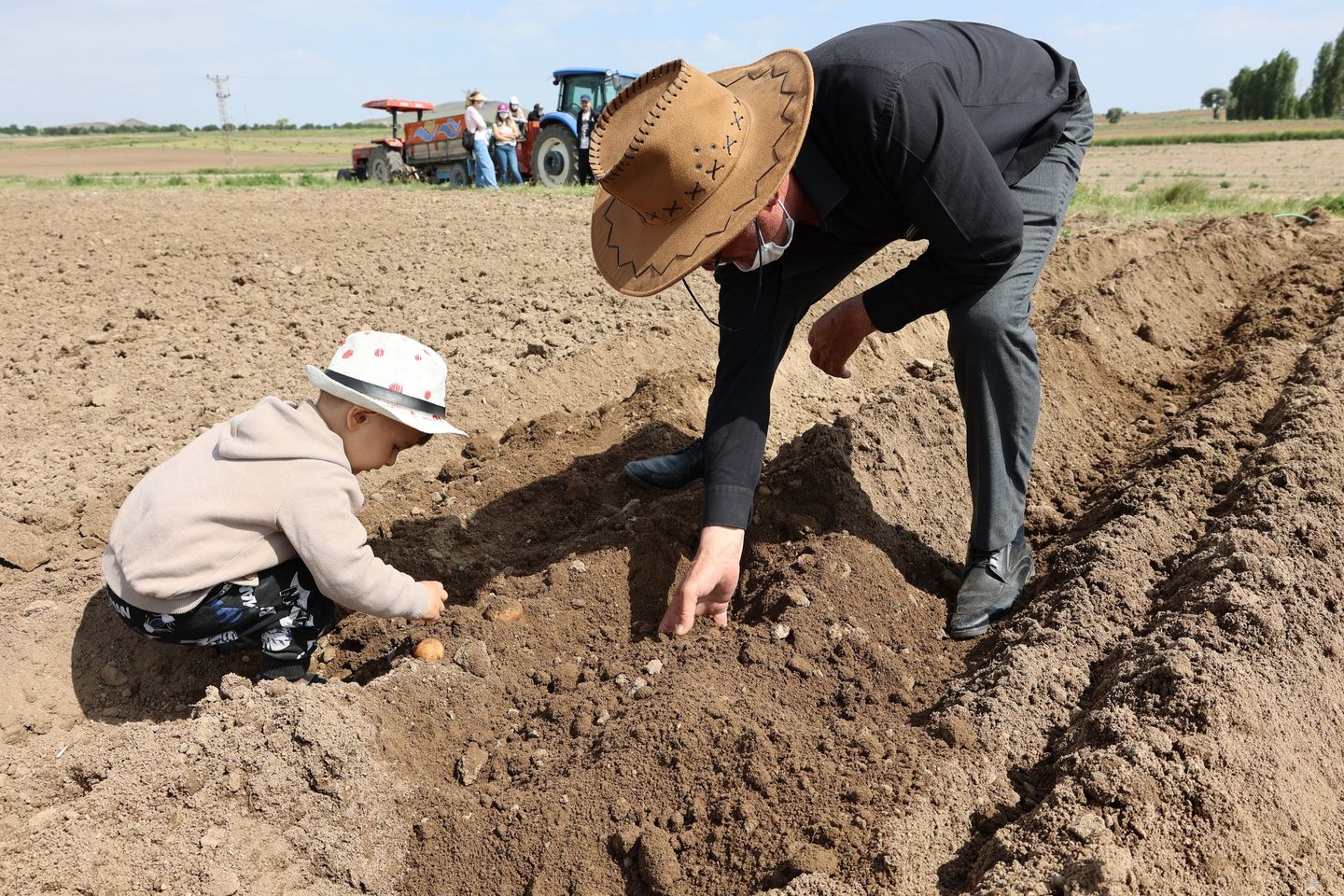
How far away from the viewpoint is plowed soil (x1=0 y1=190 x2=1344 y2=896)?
2.04 m

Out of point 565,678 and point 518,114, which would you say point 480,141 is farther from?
point 565,678

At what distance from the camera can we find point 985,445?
9.23 ft

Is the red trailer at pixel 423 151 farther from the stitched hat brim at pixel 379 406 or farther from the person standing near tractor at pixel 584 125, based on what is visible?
the stitched hat brim at pixel 379 406

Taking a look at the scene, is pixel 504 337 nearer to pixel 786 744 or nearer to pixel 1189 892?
pixel 786 744

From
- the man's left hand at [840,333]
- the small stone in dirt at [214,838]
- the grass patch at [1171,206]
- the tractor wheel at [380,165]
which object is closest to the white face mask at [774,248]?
the man's left hand at [840,333]

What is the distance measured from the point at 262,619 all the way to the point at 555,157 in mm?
13692

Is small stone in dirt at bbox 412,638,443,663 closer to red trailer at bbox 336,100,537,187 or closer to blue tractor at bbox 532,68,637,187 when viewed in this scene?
blue tractor at bbox 532,68,637,187

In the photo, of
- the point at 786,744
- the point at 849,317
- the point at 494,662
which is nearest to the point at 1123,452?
the point at 849,317

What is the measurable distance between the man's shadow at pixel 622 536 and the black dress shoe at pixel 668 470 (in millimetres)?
44

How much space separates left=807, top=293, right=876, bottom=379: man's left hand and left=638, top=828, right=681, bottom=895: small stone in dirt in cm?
139

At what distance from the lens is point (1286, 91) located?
5644 centimetres

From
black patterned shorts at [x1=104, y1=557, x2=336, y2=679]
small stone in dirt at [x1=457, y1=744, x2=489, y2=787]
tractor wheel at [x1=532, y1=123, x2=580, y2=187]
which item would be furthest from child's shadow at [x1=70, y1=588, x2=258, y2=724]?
tractor wheel at [x1=532, y1=123, x2=580, y2=187]

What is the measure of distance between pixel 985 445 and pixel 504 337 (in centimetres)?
328

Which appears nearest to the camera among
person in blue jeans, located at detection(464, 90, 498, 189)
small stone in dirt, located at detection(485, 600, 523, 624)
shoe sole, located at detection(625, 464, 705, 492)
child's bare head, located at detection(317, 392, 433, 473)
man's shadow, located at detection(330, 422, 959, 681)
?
child's bare head, located at detection(317, 392, 433, 473)
